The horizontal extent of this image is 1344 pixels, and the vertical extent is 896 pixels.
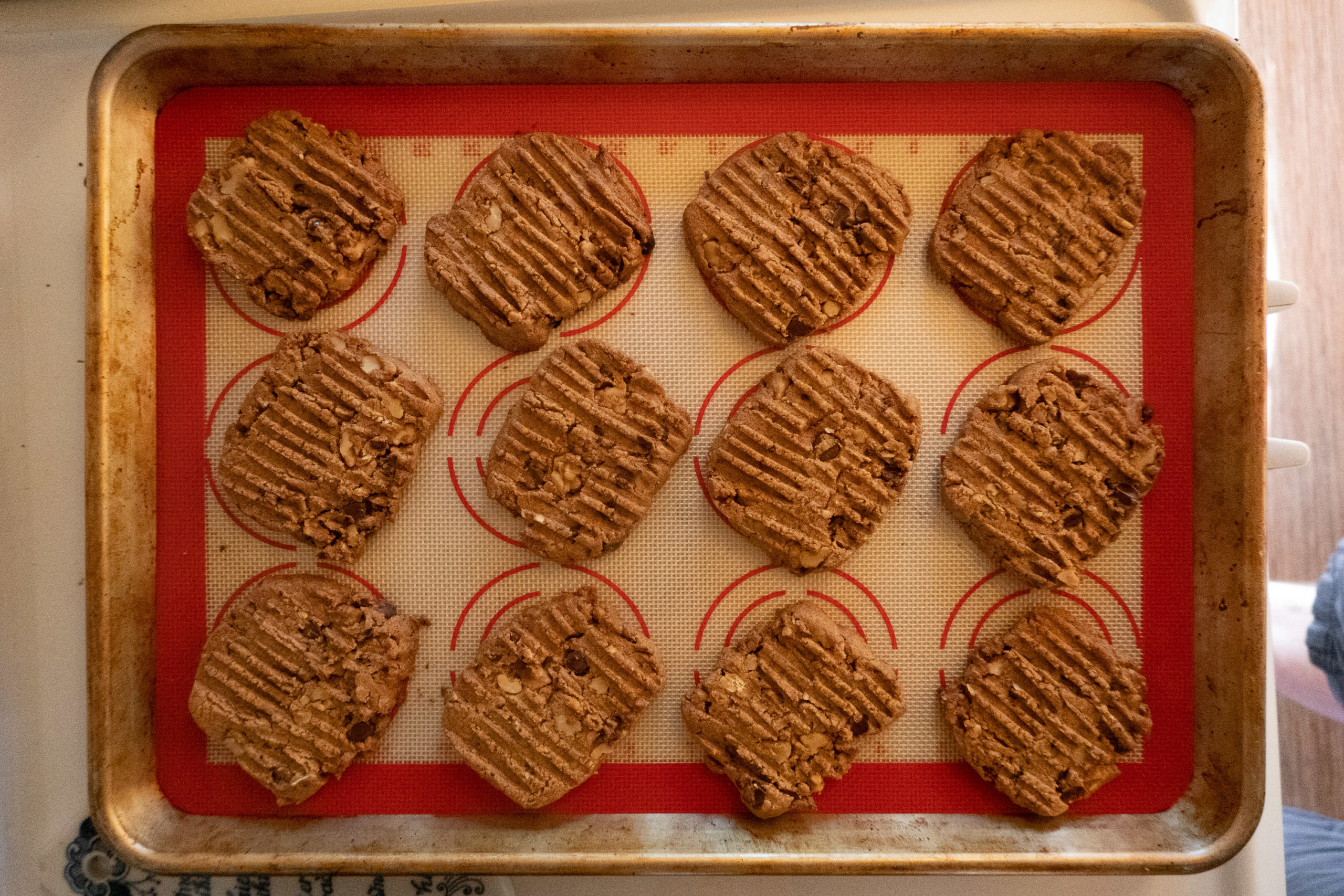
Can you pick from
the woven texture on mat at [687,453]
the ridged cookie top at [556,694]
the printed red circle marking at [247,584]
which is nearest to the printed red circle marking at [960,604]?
the woven texture on mat at [687,453]

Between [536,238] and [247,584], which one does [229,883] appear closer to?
[247,584]

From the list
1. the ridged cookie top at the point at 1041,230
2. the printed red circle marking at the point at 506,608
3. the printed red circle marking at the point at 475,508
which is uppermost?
the ridged cookie top at the point at 1041,230

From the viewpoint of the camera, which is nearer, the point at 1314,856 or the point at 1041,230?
the point at 1041,230

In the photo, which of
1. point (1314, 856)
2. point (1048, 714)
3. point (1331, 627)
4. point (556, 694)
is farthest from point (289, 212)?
point (1314, 856)

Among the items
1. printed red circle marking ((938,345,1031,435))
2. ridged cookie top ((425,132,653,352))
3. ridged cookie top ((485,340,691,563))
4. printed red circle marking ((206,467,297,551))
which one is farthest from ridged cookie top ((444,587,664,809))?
printed red circle marking ((938,345,1031,435))

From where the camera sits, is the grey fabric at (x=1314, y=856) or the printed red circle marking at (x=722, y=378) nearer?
the printed red circle marking at (x=722, y=378)

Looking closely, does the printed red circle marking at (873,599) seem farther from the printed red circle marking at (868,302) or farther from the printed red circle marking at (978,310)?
the printed red circle marking at (978,310)
